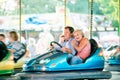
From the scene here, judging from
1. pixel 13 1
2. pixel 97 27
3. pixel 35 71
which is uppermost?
pixel 13 1

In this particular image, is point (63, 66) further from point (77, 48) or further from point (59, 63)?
point (77, 48)

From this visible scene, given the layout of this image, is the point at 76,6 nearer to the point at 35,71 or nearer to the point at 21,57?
the point at 21,57

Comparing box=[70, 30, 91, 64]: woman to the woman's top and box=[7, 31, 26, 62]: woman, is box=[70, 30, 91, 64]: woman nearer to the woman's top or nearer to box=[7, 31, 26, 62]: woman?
the woman's top

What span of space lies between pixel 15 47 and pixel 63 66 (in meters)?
1.69

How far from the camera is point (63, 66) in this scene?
496 cm

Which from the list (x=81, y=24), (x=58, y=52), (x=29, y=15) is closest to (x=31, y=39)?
(x=29, y=15)

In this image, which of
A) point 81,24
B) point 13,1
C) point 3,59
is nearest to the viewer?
point 3,59

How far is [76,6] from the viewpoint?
30.6 feet

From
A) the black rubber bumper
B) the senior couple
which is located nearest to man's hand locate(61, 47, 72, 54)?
the senior couple

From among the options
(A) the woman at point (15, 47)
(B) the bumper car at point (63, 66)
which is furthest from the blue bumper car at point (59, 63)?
(A) the woman at point (15, 47)

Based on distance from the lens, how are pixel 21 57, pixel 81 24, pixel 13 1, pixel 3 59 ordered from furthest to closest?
pixel 81 24, pixel 13 1, pixel 21 57, pixel 3 59

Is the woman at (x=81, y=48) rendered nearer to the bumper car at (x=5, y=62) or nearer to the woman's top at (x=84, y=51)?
the woman's top at (x=84, y=51)

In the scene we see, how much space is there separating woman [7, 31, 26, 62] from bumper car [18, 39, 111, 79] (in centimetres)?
135

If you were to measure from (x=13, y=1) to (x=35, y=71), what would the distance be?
417cm
